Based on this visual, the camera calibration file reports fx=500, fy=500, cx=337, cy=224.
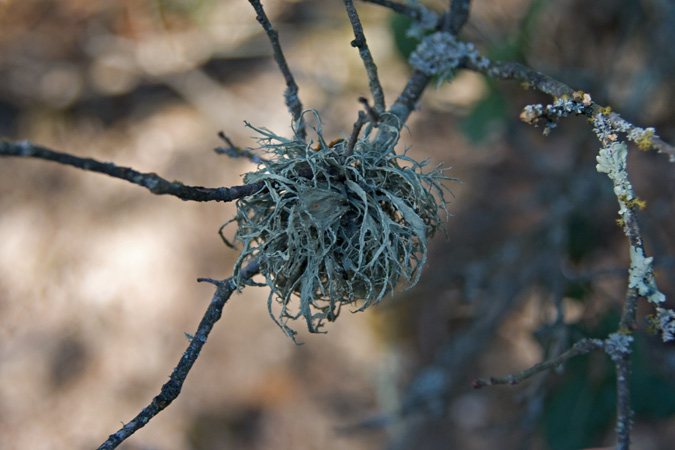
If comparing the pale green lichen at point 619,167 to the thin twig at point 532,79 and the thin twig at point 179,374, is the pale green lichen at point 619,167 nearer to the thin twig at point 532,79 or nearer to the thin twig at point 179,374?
the thin twig at point 532,79

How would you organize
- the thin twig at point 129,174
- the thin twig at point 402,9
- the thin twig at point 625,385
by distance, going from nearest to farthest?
the thin twig at point 129,174
the thin twig at point 625,385
the thin twig at point 402,9

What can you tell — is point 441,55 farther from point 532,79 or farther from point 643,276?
point 643,276

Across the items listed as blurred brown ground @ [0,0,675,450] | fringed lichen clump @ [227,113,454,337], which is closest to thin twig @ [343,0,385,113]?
fringed lichen clump @ [227,113,454,337]

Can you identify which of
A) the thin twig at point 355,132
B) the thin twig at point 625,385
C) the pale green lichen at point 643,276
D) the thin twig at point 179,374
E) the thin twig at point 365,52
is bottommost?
the thin twig at point 179,374

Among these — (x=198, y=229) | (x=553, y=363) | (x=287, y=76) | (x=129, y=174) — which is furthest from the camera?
(x=198, y=229)

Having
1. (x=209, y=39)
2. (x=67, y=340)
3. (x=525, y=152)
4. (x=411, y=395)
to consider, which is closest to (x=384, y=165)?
(x=411, y=395)

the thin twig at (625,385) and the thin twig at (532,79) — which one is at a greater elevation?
the thin twig at (532,79)

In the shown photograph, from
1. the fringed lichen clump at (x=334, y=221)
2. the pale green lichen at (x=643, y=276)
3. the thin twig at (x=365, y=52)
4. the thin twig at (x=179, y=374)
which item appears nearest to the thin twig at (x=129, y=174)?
the fringed lichen clump at (x=334, y=221)

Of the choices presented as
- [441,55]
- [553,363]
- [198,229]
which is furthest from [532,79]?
[198,229]
